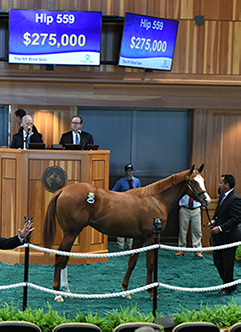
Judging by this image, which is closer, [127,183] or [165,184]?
[165,184]

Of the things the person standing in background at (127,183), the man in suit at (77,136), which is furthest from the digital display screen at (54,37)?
the person standing in background at (127,183)

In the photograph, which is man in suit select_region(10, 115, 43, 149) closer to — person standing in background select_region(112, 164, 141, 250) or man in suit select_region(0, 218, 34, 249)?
person standing in background select_region(112, 164, 141, 250)

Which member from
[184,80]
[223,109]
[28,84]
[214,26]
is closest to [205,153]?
[223,109]

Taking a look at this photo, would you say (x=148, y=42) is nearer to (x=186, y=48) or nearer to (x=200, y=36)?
(x=186, y=48)

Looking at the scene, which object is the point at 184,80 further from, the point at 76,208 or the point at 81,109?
the point at 76,208

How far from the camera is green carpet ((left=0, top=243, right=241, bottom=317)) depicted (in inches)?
224

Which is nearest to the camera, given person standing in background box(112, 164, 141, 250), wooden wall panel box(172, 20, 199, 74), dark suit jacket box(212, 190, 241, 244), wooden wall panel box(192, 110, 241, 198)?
dark suit jacket box(212, 190, 241, 244)

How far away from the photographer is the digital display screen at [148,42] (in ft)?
28.1

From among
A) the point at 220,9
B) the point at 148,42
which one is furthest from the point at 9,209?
the point at 220,9

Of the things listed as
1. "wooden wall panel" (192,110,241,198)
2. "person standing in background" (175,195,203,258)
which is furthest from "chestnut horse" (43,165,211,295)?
"wooden wall panel" (192,110,241,198)

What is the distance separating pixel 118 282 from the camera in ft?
22.5

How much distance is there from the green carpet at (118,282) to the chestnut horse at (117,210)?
322mm

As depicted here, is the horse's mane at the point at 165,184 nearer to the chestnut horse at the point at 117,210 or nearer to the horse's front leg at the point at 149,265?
the chestnut horse at the point at 117,210

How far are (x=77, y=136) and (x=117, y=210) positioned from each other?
243 cm
